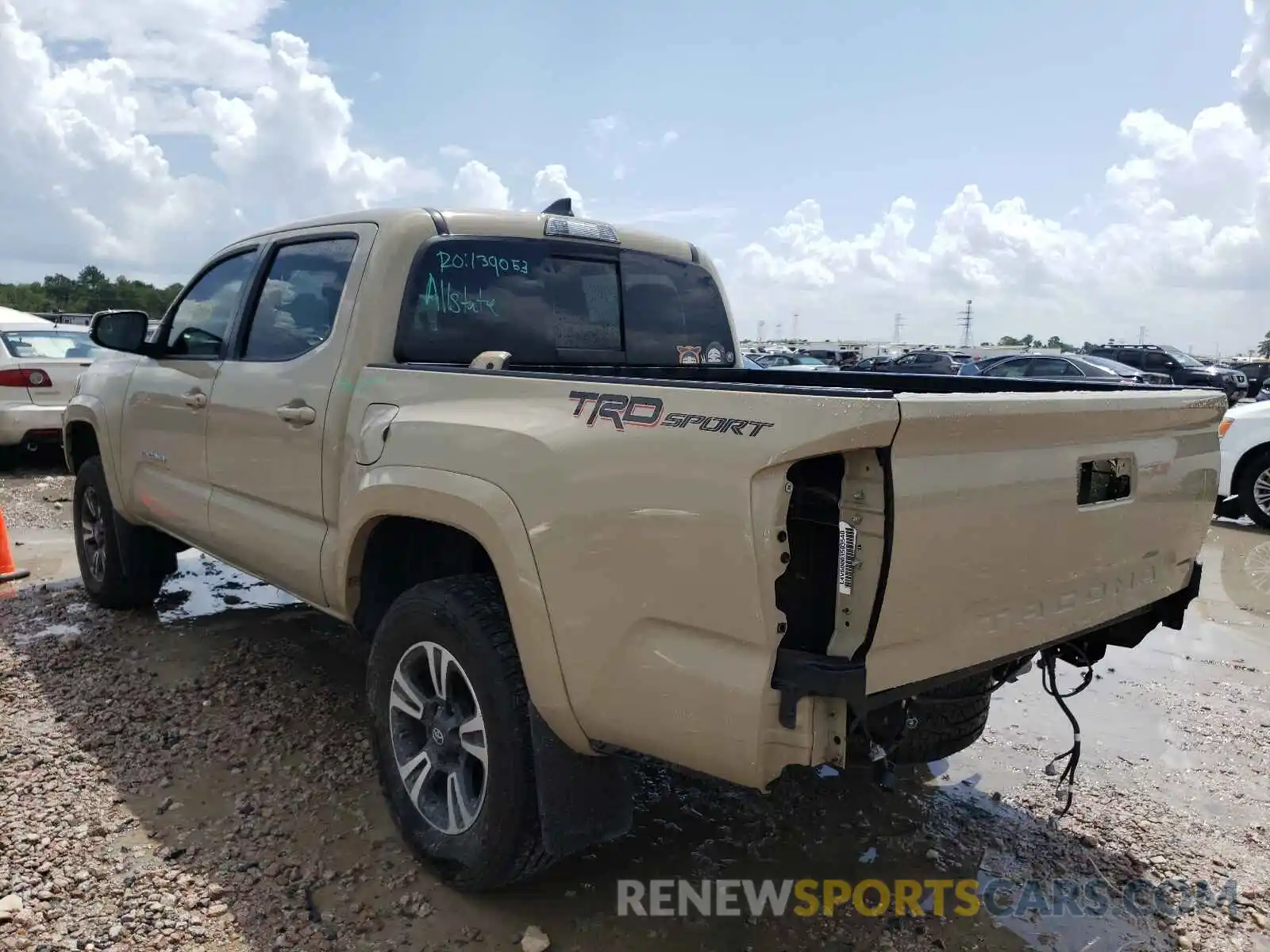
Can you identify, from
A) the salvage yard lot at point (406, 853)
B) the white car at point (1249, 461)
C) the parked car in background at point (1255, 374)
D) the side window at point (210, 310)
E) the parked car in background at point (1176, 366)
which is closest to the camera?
the salvage yard lot at point (406, 853)

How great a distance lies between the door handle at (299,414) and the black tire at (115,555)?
7.49 ft

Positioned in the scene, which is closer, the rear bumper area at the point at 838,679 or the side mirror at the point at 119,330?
the rear bumper area at the point at 838,679

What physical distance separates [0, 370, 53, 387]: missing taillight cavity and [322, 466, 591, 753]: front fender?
885 centimetres

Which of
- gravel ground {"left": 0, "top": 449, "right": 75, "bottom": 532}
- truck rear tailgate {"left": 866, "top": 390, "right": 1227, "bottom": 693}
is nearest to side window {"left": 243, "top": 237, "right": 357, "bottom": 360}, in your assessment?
truck rear tailgate {"left": 866, "top": 390, "right": 1227, "bottom": 693}

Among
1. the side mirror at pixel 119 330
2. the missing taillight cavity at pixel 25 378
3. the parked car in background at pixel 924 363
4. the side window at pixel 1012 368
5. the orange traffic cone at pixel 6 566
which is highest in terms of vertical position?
the side mirror at pixel 119 330

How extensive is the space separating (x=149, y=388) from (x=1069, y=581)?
4.24 meters

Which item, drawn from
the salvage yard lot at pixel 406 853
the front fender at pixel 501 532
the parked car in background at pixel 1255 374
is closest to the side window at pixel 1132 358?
the parked car in background at pixel 1255 374

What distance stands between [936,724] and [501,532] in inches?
53.9

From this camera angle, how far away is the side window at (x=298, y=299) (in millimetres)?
3557

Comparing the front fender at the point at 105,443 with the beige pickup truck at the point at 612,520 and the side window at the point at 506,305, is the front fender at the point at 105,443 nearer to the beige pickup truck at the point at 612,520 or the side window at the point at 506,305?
the beige pickup truck at the point at 612,520

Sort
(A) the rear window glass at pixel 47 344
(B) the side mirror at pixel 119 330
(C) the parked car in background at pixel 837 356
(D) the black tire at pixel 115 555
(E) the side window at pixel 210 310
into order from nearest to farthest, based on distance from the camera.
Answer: (E) the side window at pixel 210 310 < (B) the side mirror at pixel 119 330 < (D) the black tire at pixel 115 555 < (A) the rear window glass at pixel 47 344 < (C) the parked car in background at pixel 837 356

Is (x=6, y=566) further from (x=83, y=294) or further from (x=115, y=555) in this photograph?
(x=83, y=294)

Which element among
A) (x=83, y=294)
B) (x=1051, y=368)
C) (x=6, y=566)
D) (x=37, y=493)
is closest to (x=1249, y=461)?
(x=6, y=566)

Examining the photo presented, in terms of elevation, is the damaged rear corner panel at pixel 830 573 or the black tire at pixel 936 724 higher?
the damaged rear corner panel at pixel 830 573
